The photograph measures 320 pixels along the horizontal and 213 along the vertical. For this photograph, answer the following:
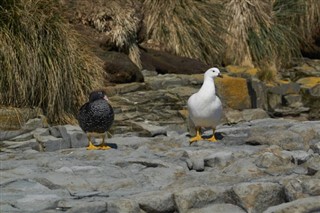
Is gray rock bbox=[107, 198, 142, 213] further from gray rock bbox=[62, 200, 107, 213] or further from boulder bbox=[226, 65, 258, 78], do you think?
boulder bbox=[226, 65, 258, 78]

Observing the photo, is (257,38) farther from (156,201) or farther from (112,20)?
(156,201)

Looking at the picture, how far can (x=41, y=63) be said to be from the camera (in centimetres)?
988

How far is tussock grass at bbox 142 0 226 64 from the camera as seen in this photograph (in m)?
14.5

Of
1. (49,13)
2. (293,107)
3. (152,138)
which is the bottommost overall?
(293,107)

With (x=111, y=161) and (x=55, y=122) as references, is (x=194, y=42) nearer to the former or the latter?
(x=55, y=122)

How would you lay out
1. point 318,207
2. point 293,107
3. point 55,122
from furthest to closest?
point 293,107
point 55,122
point 318,207

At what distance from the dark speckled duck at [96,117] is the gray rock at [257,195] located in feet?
7.58

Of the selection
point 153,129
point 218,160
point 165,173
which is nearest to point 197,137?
point 153,129

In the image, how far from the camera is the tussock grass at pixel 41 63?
9633mm

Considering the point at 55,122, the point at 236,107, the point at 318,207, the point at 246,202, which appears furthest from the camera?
the point at 236,107

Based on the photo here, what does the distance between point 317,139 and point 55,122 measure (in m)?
3.14

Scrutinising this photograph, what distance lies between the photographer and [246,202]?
6168 mm

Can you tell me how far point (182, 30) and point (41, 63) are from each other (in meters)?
5.20

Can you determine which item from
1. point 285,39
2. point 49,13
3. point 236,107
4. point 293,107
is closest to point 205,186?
point 49,13
